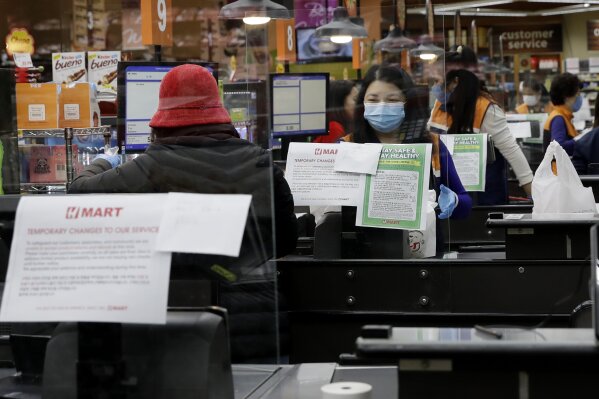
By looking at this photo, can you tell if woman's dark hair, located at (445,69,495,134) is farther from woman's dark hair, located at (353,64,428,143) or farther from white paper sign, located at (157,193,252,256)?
white paper sign, located at (157,193,252,256)

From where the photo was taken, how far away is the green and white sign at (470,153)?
550 centimetres

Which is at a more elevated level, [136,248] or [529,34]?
[529,34]

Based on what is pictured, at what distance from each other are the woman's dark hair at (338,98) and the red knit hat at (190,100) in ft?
7.34

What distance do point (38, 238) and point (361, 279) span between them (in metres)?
2.51

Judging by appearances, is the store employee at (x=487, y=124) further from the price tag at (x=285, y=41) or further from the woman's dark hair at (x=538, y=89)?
the woman's dark hair at (x=538, y=89)

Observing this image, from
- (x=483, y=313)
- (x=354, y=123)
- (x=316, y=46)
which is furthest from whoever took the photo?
(x=316, y=46)

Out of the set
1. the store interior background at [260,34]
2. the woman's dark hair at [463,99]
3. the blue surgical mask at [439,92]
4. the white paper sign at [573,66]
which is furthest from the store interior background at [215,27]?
the white paper sign at [573,66]

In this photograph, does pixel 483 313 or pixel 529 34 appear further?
pixel 529 34

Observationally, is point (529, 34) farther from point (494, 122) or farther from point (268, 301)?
point (268, 301)

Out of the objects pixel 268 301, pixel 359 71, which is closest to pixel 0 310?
pixel 268 301

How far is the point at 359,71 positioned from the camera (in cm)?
556

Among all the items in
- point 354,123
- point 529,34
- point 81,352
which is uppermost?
point 529,34

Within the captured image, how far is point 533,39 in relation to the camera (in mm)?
24266

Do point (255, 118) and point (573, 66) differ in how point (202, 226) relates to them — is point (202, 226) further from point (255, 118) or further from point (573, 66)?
point (573, 66)
